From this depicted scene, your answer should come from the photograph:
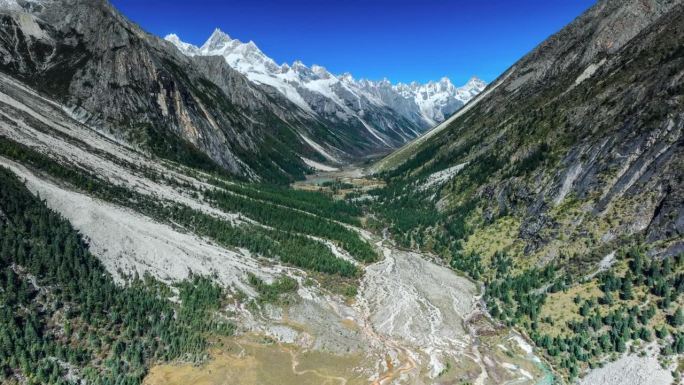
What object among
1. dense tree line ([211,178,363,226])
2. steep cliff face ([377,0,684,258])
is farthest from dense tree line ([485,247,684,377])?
dense tree line ([211,178,363,226])

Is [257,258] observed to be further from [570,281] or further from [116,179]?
[570,281]

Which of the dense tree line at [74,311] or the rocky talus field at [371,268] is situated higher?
the rocky talus field at [371,268]

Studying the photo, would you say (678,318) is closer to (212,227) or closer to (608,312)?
(608,312)

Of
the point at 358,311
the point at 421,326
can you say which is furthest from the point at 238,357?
the point at 421,326

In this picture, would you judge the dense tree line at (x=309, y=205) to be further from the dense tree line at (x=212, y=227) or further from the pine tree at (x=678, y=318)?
the pine tree at (x=678, y=318)

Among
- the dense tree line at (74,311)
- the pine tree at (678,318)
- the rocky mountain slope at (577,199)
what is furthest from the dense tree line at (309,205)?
the pine tree at (678,318)

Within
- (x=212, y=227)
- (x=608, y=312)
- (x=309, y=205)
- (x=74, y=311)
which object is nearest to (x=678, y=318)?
(x=608, y=312)
